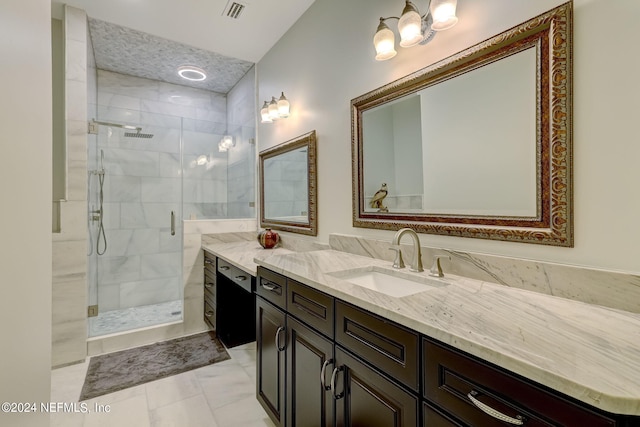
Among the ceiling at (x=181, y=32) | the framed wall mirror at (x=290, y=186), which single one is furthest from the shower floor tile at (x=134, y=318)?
the ceiling at (x=181, y=32)

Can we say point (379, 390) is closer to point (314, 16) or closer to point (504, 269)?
point (504, 269)

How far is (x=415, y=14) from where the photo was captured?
1.37 m

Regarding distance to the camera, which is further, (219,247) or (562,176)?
(219,247)

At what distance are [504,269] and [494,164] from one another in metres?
0.43

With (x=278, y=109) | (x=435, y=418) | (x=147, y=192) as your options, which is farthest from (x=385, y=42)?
(x=147, y=192)

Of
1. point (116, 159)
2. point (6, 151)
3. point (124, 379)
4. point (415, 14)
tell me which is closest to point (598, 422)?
point (6, 151)

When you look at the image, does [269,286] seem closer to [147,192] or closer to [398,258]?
[398,258]

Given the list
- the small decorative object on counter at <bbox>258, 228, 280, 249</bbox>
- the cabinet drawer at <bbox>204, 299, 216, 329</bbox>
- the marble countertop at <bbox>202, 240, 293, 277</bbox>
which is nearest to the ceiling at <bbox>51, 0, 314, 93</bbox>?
the small decorative object on counter at <bbox>258, 228, 280, 249</bbox>

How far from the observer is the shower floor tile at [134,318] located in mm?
2670

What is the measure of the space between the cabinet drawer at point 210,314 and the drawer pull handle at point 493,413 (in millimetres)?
2410

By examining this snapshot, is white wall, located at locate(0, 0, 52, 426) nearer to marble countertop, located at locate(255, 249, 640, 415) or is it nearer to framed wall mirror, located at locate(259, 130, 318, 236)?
marble countertop, located at locate(255, 249, 640, 415)

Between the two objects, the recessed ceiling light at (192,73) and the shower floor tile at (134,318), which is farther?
the recessed ceiling light at (192,73)

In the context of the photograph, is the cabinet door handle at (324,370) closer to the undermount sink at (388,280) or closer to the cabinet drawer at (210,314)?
the undermount sink at (388,280)

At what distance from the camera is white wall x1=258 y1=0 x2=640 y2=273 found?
916mm
